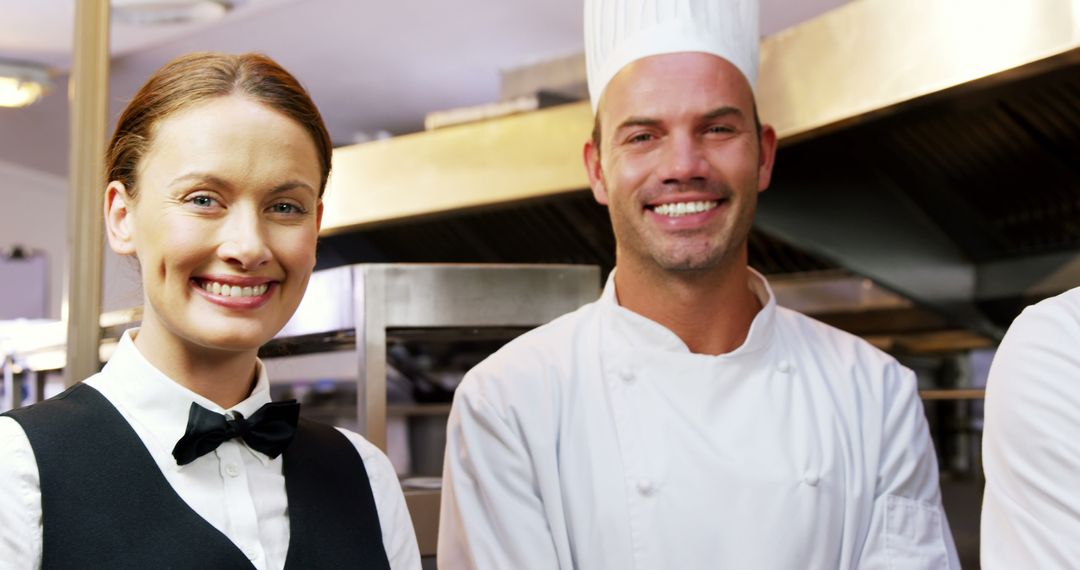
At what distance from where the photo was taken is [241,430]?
1173mm

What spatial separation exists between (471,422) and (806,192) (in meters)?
1.38

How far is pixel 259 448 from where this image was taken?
1.21 m

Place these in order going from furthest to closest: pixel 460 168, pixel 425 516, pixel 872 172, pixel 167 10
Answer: pixel 167 10
pixel 460 168
pixel 872 172
pixel 425 516

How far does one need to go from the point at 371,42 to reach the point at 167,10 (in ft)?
2.64

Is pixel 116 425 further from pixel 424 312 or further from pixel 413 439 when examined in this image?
pixel 413 439

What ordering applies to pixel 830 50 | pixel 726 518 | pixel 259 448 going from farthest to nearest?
pixel 830 50 < pixel 726 518 < pixel 259 448

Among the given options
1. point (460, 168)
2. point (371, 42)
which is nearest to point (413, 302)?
point (460, 168)

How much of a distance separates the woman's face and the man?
633 millimetres

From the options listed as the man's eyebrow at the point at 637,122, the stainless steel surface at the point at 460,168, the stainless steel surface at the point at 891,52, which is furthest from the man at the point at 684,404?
the stainless steel surface at the point at 460,168

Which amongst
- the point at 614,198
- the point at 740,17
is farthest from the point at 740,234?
the point at 740,17

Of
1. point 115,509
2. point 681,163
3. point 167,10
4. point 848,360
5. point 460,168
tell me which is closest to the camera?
point 115,509

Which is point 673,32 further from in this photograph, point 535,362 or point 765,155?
point 535,362

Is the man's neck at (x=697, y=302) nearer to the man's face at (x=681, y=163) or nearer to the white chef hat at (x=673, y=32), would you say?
the man's face at (x=681, y=163)

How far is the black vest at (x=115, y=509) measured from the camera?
1.04m
